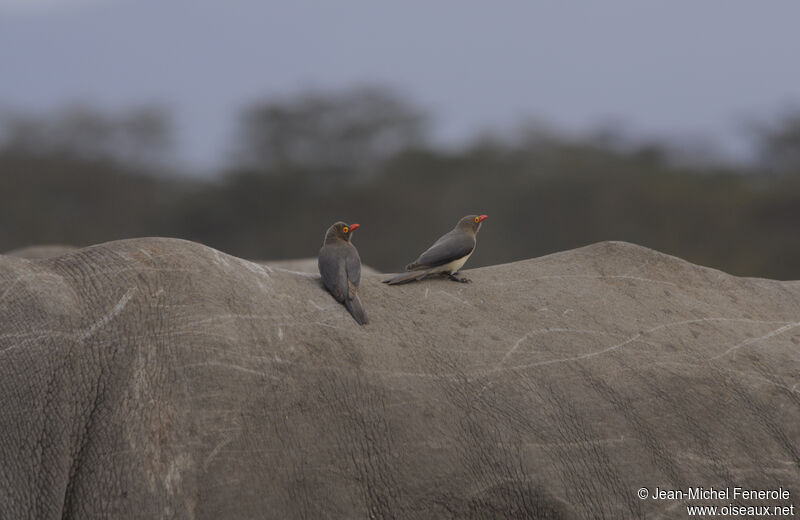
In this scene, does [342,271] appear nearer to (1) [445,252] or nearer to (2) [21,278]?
(1) [445,252]

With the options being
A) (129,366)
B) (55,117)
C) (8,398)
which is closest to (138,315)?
(129,366)

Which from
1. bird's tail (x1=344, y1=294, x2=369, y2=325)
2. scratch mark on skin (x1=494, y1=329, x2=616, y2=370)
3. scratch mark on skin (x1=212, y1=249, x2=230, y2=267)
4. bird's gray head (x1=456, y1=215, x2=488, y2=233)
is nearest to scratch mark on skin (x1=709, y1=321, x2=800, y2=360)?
scratch mark on skin (x1=494, y1=329, x2=616, y2=370)

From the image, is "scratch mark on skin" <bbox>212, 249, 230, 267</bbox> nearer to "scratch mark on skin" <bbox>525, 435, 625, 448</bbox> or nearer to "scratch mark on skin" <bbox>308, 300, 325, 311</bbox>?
"scratch mark on skin" <bbox>308, 300, 325, 311</bbox>

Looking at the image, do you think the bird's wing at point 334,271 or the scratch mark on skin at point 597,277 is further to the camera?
the scratch mark on skin at point 597,277

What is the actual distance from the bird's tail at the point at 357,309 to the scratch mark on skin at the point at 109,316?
1.11 metres

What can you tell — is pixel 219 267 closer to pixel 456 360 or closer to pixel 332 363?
pixel 332 363

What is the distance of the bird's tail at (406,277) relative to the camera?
659cm

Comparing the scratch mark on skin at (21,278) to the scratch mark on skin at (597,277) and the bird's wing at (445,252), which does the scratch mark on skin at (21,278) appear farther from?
the scratch mark on skin at (597,277)

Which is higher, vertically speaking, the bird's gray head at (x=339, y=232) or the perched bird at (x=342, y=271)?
the bird's gray head at (x=339, y=232)

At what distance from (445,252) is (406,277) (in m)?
0.30

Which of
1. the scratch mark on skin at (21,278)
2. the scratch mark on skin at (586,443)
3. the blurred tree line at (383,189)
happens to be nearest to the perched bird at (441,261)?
the scratch mark on skin at (586,443)

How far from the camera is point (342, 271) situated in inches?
247

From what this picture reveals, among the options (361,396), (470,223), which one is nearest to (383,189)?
(470,223)

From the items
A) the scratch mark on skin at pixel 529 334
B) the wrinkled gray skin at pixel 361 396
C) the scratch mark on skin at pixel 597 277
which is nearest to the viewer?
the wrinkled gray skin at pixel 361 396
